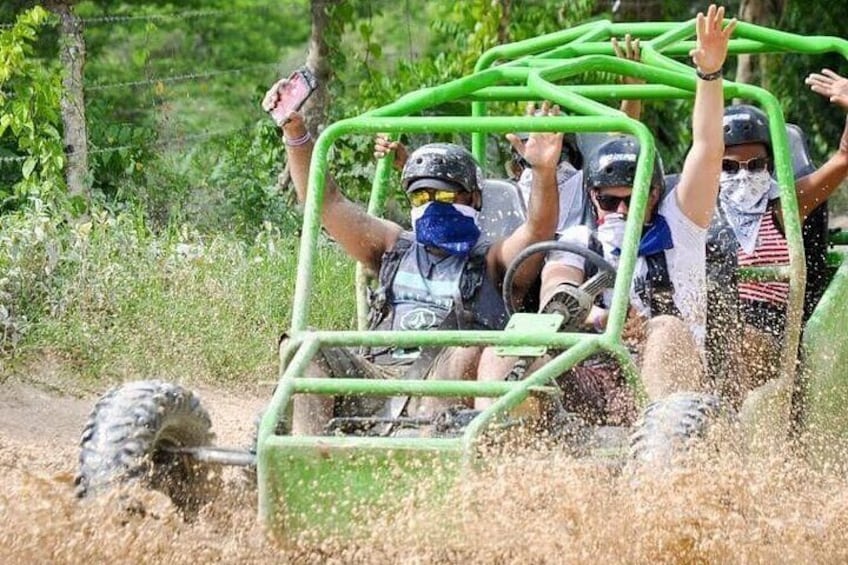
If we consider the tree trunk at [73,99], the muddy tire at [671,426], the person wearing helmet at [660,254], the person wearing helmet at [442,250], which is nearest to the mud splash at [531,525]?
the muddy tire at [671,426]

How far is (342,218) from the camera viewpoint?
22.2 feet

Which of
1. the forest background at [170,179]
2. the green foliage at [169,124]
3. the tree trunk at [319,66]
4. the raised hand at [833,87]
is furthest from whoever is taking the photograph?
the tree trunk at [319,66]

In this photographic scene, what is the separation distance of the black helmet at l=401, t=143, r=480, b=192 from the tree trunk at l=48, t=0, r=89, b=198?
158 inches

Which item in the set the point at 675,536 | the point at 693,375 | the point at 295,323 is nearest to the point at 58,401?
the point at 295,323

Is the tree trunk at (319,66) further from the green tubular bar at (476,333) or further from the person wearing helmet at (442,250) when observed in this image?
the person wearing helmet at (442,250)

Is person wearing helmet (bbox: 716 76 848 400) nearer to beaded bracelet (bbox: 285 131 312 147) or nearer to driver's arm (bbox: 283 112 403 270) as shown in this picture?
driver's arm (bbox: 283 112 403 270)

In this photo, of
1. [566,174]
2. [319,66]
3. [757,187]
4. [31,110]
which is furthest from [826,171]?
[319,66]

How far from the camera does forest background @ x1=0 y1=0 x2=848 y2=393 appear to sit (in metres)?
8.88

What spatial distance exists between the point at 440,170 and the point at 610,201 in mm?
585

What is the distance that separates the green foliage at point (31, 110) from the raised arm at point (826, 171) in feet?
12.8

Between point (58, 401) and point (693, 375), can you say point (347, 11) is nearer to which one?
point (58, 401)

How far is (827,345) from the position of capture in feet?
21.8

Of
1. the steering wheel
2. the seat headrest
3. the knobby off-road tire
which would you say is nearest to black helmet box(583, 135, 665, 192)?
the steering wheel

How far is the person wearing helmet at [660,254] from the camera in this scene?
594 centimetres
